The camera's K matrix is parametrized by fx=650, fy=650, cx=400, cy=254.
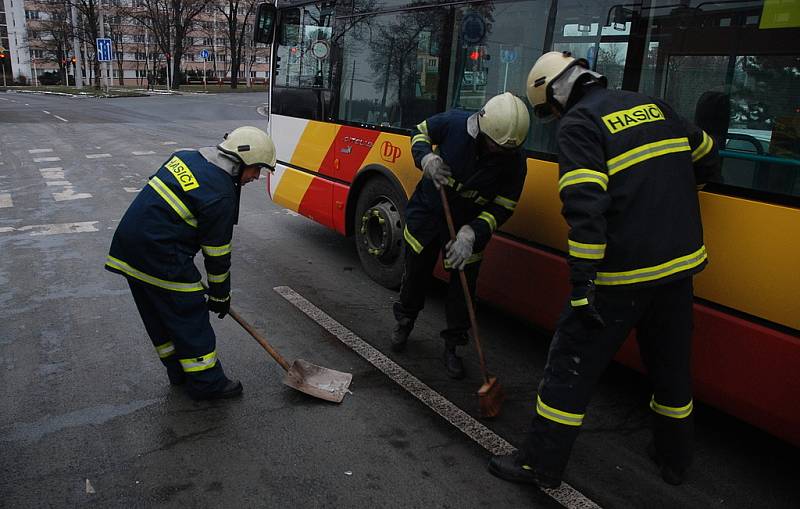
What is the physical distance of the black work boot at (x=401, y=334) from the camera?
4.36 meters

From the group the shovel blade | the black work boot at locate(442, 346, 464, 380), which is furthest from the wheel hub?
the shovel blade

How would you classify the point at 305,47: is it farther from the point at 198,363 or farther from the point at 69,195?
the point at 69,195

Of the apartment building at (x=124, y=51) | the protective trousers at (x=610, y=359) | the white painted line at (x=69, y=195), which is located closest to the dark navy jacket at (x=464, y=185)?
the protective trousers at (x=610, y=359)

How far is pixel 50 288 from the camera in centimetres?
534

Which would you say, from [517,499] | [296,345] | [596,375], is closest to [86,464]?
[296,345]

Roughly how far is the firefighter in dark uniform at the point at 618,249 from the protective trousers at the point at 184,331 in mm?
1656

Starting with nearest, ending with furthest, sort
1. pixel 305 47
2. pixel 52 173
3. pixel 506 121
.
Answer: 1. pixel 506 121
2. pixel 305 47
3. pixel 52 173

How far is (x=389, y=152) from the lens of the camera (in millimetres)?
5414

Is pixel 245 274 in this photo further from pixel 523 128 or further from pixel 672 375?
pixel 672 375

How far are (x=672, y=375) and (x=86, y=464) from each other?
2694 mm

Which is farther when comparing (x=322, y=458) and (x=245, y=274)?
(x=245, y=274)

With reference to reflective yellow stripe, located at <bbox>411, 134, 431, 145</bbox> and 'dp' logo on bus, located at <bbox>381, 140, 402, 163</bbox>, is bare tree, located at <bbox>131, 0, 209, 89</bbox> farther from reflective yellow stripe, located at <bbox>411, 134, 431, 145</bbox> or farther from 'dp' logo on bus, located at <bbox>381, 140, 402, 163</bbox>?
reflective yellow stripe, located at <bbox>411, 134, 431, 145</bbox>

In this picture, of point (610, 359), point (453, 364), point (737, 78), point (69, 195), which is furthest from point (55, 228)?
point (737, 78)

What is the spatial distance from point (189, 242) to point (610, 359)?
7.14ft
